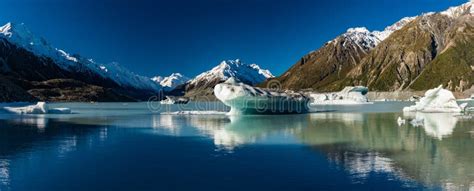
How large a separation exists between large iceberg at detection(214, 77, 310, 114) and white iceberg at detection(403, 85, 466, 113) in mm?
18307

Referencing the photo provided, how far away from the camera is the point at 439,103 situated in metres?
60.7

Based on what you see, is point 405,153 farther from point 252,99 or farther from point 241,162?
point 252,99

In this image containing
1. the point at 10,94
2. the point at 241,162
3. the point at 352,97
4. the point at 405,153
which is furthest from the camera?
the point at 10,94

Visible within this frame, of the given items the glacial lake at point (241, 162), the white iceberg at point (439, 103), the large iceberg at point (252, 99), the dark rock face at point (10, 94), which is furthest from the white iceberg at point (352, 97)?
the glacial lake at point (241, 162)

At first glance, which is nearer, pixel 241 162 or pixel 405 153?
pixel 241 162

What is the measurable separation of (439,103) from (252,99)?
85.1 ft

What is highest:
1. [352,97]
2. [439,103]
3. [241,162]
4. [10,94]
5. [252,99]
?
[10,94]

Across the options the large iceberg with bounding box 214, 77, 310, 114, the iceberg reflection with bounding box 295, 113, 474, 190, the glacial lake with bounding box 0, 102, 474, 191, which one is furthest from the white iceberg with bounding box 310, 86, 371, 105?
the glacial lake with bounding box 0, 102, 474, 191

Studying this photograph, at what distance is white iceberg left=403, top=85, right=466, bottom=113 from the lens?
191 ft

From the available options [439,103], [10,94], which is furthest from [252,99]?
[10,94]

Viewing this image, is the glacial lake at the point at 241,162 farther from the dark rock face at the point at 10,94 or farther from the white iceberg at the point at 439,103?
the dark rock face at the point at 10,94

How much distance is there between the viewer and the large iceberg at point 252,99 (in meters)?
53.7

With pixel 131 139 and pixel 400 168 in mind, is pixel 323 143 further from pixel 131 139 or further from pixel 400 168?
pixel 131 139

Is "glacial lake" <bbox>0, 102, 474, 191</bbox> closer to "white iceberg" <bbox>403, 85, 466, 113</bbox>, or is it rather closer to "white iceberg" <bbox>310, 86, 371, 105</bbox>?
"white iceberg" <bbox>403, 85, 466, 113</bbox>
